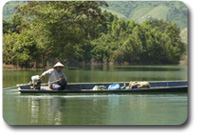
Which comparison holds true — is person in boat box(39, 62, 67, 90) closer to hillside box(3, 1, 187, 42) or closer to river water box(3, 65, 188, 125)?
river water box(3, 65, 188, 125)

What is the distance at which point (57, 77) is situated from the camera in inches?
400

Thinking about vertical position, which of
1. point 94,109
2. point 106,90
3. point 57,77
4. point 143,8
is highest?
point 143,8

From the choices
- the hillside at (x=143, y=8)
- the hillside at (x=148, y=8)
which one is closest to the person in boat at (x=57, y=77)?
the hillside at (x=143, y=8)

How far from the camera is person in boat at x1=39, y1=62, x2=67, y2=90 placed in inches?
393

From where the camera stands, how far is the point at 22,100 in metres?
9.55

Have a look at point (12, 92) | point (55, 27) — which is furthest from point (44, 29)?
point (12, 92)

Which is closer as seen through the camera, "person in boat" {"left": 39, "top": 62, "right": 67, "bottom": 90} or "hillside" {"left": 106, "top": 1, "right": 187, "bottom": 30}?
"person in boat" {"left": 39, "top": 62, "right": 67, "bottom": 90}

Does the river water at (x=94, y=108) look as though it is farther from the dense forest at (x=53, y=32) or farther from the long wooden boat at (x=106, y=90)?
the dense forest at (x=53, y=32)

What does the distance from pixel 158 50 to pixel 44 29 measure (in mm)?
10644

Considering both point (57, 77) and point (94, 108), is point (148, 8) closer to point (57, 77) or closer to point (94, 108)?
point (57, 77)

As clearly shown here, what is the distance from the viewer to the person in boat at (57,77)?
999 centimetres

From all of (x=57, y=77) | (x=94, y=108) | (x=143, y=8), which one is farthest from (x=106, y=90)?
(x=143, y=8)

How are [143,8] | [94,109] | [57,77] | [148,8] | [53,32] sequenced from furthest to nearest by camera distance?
[53,32], [143,8], [148,8], [57,77], [94,109]

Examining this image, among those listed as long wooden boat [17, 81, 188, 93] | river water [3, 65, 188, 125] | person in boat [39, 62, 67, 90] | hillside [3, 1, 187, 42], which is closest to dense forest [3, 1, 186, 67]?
hillside [3, 1, 187, 42]
